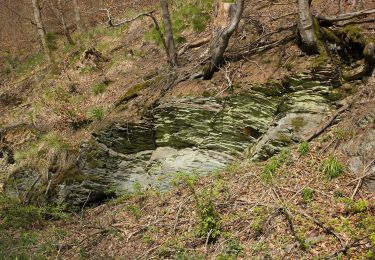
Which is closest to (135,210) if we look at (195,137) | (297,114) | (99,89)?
(195,137)

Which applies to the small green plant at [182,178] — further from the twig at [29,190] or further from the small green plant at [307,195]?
the twig at [29,190]

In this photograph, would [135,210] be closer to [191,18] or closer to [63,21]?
[191,18]

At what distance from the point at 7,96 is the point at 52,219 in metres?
9.20

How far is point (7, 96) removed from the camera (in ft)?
57.0

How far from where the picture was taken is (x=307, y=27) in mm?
8383

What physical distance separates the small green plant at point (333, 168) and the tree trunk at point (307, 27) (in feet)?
9.06

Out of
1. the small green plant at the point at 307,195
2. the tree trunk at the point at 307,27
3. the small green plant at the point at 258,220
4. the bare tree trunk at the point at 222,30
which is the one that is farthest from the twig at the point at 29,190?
the tree trunk at the point at 307,27

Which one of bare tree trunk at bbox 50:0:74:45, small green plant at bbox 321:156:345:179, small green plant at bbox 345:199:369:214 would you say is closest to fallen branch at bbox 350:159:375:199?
small green plant at bbox 345:199:369:214

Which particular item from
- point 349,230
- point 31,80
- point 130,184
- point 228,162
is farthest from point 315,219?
point 31,80

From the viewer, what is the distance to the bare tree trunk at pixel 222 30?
9.28 metres

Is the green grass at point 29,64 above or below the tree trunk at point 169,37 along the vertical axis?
below

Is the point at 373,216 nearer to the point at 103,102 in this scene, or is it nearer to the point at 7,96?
the point at 103,102

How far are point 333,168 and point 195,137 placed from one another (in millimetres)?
3537

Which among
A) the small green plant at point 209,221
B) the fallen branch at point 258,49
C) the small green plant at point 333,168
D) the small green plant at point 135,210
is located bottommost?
the small green plant at point 135,210
